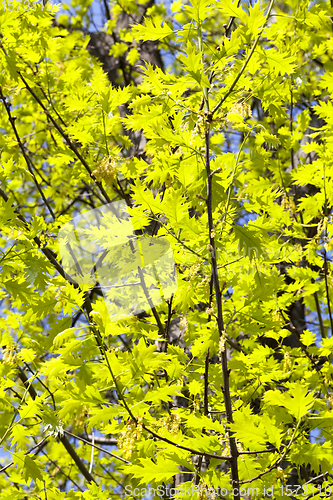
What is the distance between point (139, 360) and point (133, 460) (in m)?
0.60

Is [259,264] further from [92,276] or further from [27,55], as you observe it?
[27,55]

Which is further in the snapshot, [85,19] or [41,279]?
[85,19]

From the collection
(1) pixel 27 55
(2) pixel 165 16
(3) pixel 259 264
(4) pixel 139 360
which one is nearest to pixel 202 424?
(4) pixel 139 360

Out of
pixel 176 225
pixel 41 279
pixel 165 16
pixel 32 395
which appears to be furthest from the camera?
pixel 165 16

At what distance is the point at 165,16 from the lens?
5.11m

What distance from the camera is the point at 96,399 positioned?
156 cm

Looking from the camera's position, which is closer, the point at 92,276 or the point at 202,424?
the point at 202,424

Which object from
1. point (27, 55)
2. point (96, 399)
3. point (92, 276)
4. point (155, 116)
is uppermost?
point (27, 55)

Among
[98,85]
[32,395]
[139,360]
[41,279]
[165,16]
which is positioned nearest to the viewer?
[139,360]

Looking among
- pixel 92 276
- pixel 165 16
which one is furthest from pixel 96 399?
pixel 165 16

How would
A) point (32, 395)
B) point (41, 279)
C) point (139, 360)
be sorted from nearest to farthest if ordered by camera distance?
point (139, 360) < point (41, 279) < point (32, 395)

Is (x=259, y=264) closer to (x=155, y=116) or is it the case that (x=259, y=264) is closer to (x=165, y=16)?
(x=155, y=116)

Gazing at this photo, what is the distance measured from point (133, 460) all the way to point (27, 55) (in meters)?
2.68

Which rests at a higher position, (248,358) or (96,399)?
(248,358)
